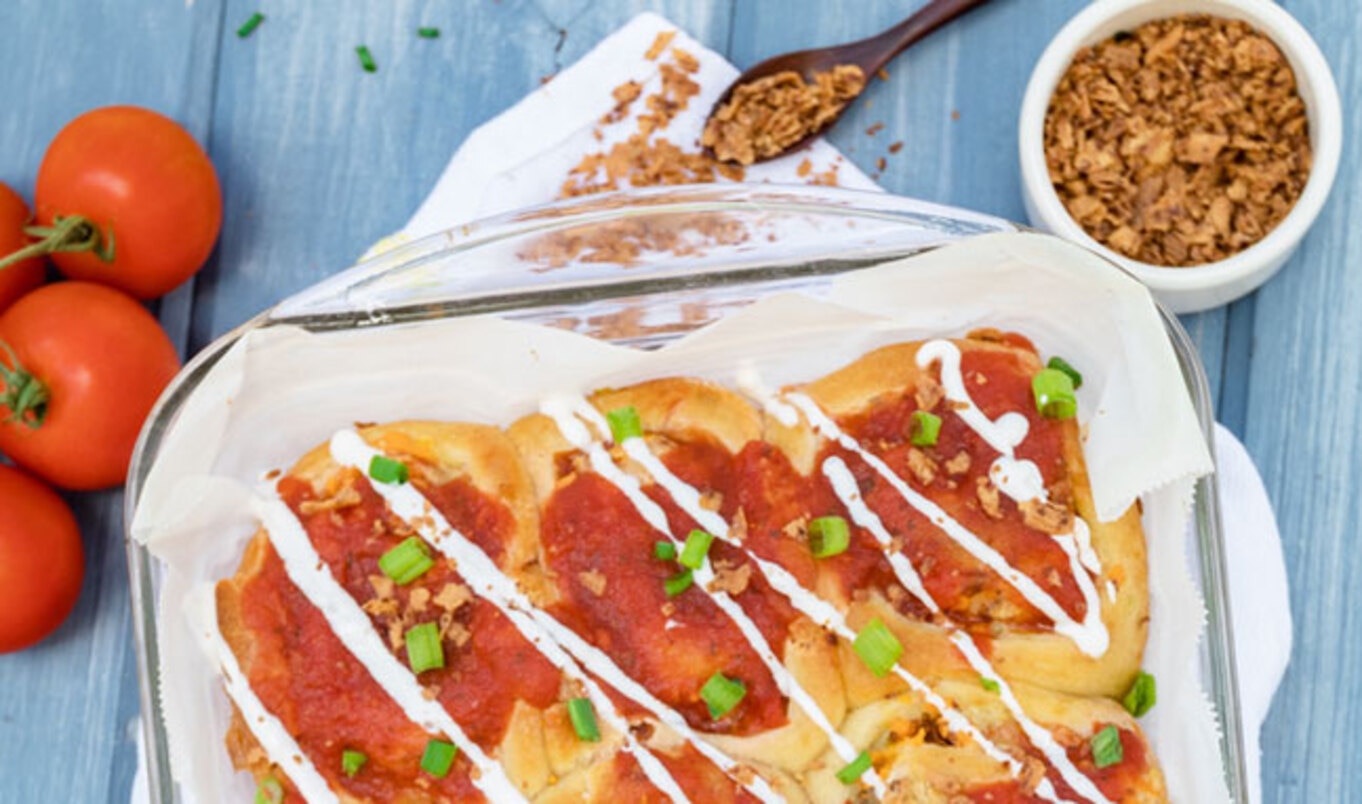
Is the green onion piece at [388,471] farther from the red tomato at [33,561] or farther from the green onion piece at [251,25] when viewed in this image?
the green onion piece at [251,25]

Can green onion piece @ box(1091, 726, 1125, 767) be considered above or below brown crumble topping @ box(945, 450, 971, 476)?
below

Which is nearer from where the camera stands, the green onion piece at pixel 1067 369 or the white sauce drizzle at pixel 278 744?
the white sauce drizzle at pixel 278 744

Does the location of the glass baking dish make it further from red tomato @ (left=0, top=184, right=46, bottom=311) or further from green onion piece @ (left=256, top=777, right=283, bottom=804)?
red tomato @ (left=0, top=184, right=46, bottom=311)

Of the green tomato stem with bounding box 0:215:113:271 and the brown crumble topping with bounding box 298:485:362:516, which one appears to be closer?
the brown crumble topping with bounding box 298:485:362:516

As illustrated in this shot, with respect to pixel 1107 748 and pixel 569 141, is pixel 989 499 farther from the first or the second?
pixel 569 141

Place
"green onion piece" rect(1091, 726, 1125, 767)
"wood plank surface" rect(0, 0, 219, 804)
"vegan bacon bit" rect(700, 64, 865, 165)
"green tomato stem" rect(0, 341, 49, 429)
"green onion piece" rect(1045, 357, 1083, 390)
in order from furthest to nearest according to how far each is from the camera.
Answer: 1. "wood plank surface" rect(0, 0, 219, 804)
2. "vegan bacon bit" rect(700, 64, 865, 165)
3. "green tomato stem" rect(0, 341, 49, 429)
4. "green onion piece" rect(1045, 357, 1083, 390)
5. "green onion piece" rect(1091, 726, 1125, 767)

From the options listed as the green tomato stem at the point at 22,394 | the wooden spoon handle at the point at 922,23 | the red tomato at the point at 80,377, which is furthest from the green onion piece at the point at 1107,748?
the green tomato stem at the point at 22,394

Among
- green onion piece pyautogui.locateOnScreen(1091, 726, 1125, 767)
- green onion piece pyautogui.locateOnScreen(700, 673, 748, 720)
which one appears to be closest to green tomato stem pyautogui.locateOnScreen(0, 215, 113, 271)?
green onion piece pyautogui.locateOnScreen(700, 673, 748, 720)
